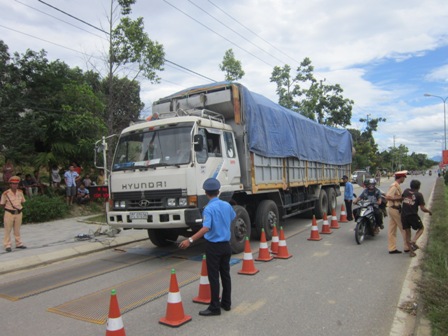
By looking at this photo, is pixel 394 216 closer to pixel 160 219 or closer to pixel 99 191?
pixel 160 219

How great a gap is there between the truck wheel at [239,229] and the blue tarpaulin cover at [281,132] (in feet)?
4.96

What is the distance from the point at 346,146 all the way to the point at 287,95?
11.1 m

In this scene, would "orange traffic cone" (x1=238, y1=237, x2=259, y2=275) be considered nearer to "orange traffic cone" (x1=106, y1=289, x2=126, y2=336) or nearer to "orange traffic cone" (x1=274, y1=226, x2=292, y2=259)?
"orange traffic cone" (x1=274, y1=226, x2=292, y2=259)

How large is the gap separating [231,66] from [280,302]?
51.8 feet

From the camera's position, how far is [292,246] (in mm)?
8438

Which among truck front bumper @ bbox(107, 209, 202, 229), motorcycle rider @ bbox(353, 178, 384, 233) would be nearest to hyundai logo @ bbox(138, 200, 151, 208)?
truck front bumper @ bbox(107, 209, 202, 229)

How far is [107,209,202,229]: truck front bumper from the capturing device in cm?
650

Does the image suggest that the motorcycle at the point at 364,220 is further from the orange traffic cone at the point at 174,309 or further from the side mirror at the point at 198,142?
the orange traffic cone at the point at 174,309

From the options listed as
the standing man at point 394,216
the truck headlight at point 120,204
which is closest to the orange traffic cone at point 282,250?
the standing man at point 394,216

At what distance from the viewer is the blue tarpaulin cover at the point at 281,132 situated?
842cm

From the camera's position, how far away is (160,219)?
22.0ft

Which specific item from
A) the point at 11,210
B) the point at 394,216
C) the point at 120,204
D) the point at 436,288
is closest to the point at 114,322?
the point at 436,288

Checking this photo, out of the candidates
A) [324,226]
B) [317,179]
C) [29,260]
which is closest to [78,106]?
[29,260]

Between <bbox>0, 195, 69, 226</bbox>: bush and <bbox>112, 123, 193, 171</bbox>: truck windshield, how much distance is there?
20.4 ft
